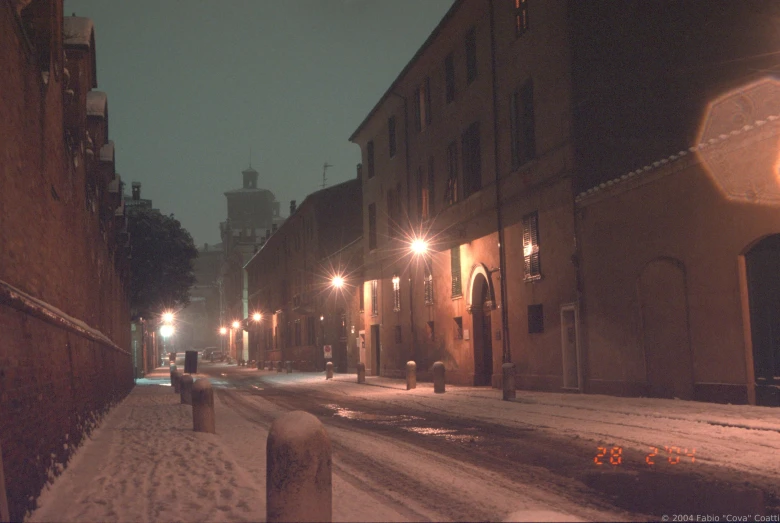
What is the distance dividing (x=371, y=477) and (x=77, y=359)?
4.99 m

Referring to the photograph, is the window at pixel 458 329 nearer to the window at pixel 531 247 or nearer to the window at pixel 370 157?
the window at pixel 531 247

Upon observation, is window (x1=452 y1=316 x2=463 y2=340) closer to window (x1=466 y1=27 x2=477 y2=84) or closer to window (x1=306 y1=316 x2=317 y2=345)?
window (x1=466 y1=27 x2=477 y2=84)

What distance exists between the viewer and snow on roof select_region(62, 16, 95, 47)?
38.2 ft

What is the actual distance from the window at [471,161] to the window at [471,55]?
180cm

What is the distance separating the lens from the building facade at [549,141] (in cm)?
2033

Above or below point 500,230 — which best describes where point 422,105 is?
above

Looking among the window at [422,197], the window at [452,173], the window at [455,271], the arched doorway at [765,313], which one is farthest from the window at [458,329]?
the arched doorway at [765,313]

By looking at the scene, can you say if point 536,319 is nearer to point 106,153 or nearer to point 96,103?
point 106,153

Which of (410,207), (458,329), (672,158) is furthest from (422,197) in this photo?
(672,158)

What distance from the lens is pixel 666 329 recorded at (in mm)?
17141

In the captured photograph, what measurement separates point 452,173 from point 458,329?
5.78 m

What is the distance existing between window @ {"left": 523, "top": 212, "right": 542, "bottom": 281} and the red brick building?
12279mm

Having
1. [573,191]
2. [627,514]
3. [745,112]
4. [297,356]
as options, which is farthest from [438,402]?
[297,356]

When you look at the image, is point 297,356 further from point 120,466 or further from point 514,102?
point 120,466
